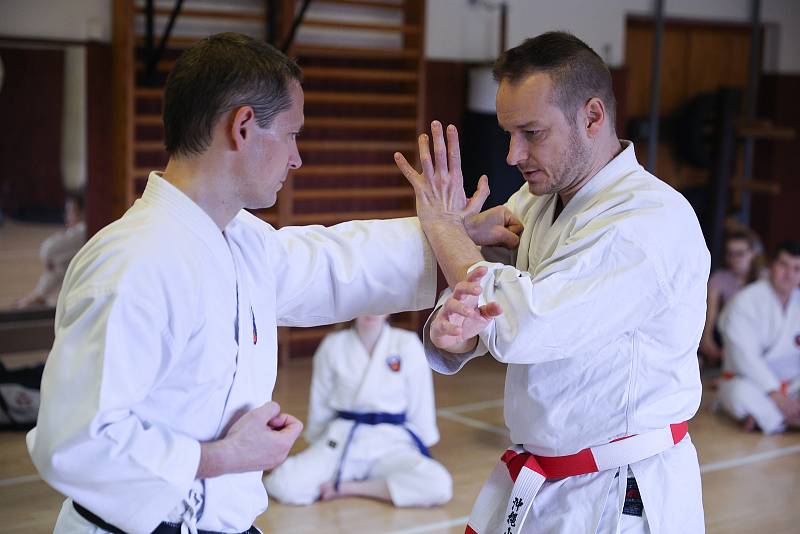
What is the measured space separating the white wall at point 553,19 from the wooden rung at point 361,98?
0.42 m

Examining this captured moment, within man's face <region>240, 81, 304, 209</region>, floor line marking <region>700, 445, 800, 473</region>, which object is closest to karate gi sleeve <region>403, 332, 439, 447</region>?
floor line marking <region>700, 445, 800, 473</region>

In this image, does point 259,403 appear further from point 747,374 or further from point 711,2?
point 711,2

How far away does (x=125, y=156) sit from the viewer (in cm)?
580

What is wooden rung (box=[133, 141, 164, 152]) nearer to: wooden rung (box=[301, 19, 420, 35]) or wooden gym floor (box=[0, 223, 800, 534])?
wooden gym floor (box=[0, 223, 800, 534])

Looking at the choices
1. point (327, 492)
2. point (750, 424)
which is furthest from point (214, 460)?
point (750, 424)

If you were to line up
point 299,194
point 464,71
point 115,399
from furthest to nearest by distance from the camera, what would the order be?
point 464,71, point 299,194, point 115,399

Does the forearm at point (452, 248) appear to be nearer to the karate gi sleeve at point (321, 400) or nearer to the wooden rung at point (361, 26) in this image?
the karate gi sleeve at point (321, 400)

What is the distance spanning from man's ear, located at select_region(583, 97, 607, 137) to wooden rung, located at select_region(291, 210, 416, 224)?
4513 mm

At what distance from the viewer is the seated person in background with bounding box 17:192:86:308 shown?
5.94m

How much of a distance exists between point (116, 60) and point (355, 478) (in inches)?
120

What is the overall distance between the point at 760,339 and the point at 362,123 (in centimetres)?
295

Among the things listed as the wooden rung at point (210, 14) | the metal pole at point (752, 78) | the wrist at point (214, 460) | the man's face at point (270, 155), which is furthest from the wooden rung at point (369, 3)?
the wrist at point (214, 460)

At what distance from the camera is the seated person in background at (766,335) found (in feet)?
18.5

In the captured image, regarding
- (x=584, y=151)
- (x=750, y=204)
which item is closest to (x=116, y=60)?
(x=584, y=151)
